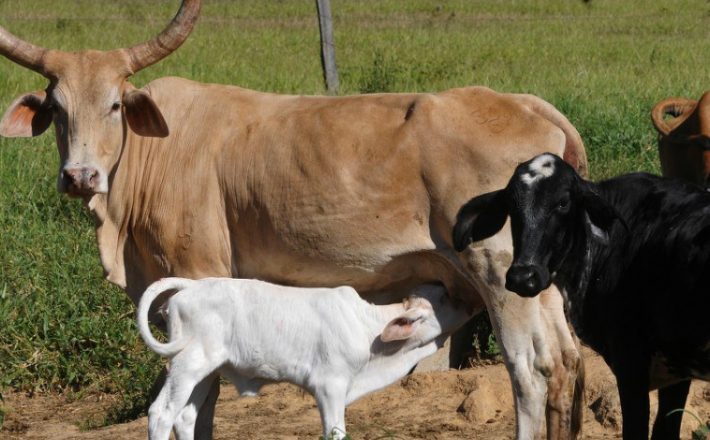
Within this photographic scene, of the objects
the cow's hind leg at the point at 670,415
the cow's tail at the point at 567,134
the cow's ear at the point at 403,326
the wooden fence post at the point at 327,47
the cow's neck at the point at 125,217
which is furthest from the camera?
the wooden fence post at the point at 327,47

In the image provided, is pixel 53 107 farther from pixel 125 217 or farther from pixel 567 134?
pixel 567 134

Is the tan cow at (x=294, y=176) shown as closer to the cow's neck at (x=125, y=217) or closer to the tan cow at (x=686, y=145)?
the cow's neck at (x=125, y=217)

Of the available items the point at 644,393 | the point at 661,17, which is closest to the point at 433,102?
the point at 644,393

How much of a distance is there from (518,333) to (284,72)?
32.3 ft

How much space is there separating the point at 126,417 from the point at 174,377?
1521 mm

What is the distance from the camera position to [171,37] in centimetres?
566

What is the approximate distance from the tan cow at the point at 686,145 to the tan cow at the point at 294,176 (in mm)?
2043

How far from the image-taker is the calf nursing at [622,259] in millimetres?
4367

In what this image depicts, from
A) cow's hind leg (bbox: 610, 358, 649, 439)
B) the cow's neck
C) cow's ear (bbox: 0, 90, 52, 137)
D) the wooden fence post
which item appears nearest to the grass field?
the wooden fence post

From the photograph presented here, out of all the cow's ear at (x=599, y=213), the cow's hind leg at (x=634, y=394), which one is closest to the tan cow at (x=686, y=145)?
the cow's ear at (x=599, y=213)

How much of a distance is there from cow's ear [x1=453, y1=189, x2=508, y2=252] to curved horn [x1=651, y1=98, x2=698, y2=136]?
316cm

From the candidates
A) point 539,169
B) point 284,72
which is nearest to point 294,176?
point 539,169

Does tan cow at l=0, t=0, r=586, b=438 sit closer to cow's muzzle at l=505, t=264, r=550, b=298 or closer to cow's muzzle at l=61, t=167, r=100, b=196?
cow's muzzle at l=61, t=167, r=100, b=196

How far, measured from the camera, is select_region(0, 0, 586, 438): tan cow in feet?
17.2
